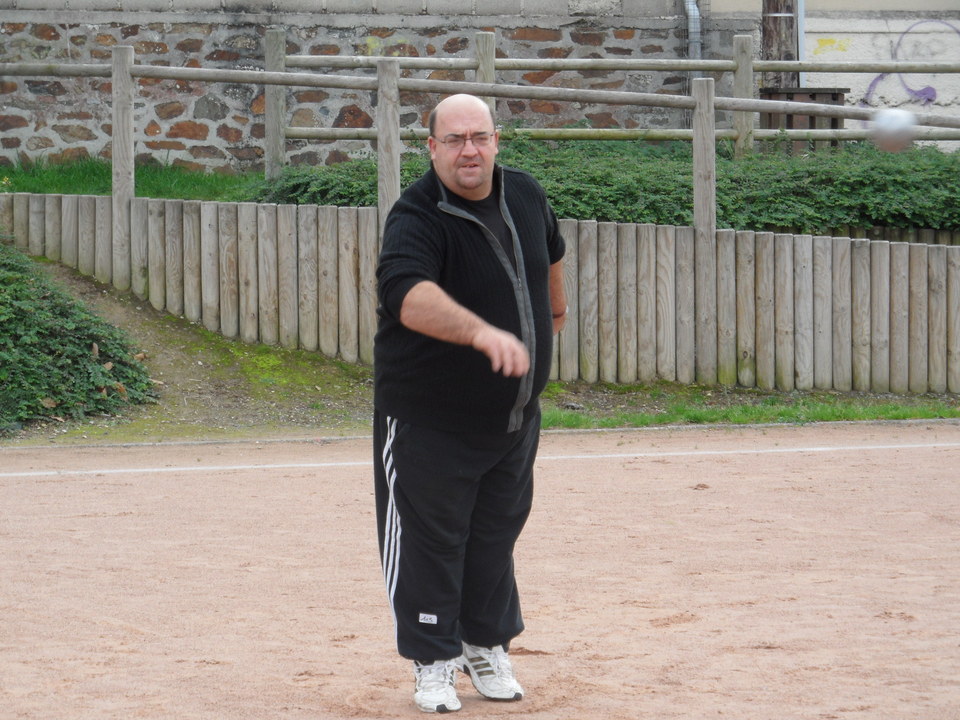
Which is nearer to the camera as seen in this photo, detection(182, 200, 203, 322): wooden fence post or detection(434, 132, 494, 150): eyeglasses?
detection(434, 132, 494, 150): eyeglasses

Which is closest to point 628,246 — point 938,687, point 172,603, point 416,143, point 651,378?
point 651,378

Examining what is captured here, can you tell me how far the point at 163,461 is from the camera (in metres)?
8.94

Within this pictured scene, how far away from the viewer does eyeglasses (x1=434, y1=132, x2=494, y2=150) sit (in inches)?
165

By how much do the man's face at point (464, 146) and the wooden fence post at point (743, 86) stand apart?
954cm

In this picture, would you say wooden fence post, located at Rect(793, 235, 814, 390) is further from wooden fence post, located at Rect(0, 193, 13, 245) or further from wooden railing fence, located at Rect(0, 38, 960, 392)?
wooden fence post, located at Rect(0, 193, 13, 245)

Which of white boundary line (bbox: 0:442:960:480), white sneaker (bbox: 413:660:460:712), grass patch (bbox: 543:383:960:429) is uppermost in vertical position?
grass patch (bbox: 543:383:960:429)

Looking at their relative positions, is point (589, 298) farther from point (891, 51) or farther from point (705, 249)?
point (891, 51)

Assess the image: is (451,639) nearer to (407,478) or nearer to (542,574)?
(407,478)

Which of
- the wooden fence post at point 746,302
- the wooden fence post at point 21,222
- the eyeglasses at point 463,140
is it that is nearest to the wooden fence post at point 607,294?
the wooden fence post at point 746,302

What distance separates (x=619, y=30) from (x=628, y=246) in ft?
16.3

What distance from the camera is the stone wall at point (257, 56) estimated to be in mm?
14188

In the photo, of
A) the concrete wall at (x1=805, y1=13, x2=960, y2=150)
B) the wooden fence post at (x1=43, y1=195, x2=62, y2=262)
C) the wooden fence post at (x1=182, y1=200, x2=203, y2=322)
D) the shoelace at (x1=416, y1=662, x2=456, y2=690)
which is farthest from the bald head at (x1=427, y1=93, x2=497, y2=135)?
the concrete wall at (x1=805, y1=13, x2=960, y2=150)

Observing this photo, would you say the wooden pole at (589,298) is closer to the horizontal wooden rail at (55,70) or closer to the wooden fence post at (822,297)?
the wooden fence post at (822,297)

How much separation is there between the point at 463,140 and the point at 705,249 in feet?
23.7
